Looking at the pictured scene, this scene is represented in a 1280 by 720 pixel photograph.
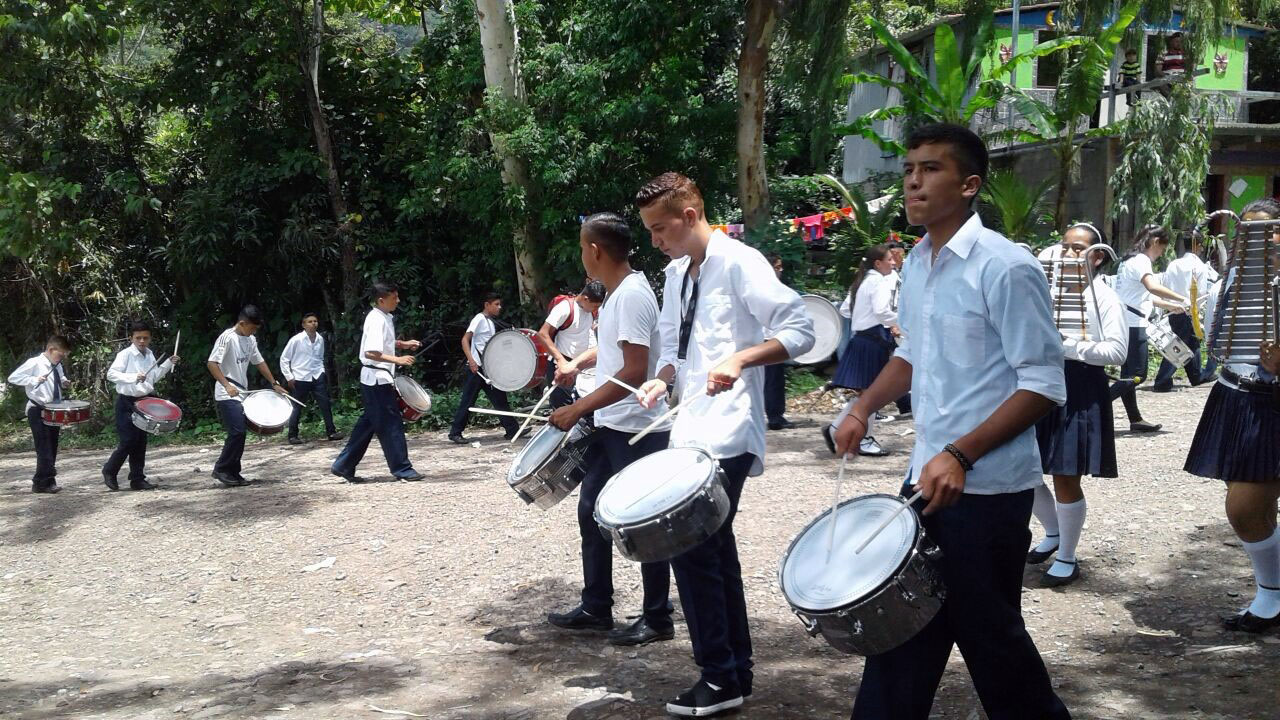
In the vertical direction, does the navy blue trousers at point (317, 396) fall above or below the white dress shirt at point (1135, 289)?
below

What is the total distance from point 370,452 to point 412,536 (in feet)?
17.3

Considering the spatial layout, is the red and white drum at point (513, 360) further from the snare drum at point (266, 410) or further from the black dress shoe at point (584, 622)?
the black dress shoe at point (584, 622)

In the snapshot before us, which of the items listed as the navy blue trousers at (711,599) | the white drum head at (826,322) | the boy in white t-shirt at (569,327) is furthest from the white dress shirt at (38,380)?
the navy blue trousers at (711,599)

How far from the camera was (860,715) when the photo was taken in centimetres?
296

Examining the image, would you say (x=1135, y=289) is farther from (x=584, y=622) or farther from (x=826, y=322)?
(x=584, y=622)

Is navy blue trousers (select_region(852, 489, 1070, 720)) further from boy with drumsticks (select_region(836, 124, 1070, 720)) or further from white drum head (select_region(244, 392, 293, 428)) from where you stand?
white drum head (select_region(244, 392, 293, 428))

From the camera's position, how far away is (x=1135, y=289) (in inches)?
402

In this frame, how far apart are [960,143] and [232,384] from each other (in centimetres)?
900

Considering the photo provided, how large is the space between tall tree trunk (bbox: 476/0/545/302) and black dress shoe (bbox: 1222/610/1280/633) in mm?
11273

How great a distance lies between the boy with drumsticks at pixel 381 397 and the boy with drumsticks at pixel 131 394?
2.03 meters

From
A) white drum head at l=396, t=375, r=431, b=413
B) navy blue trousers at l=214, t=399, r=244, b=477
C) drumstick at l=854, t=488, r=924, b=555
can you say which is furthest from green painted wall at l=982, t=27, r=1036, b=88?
drumstick at l=854, t=488, r=924, b=555

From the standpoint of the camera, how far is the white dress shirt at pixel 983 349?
2.78m

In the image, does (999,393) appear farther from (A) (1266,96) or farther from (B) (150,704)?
(A) (1266,96)

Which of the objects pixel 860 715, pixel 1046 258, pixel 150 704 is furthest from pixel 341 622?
pixel 1046 258
